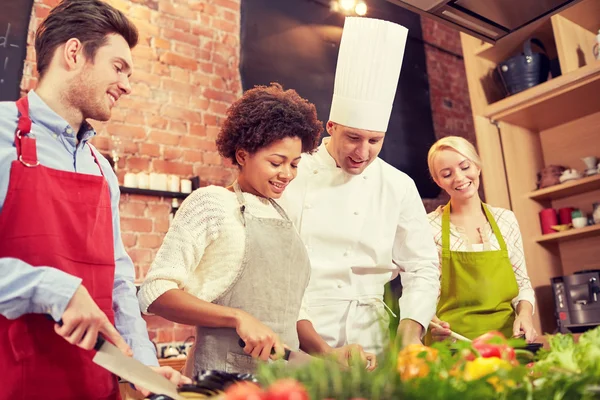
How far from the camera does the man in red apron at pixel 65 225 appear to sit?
94 centimetres

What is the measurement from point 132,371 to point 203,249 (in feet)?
1.47

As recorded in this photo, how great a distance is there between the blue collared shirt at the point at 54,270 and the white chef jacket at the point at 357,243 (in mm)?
468

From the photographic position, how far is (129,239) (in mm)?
3271

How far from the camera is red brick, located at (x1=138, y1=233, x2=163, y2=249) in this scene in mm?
3312

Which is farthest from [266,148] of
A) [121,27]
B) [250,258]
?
[121,27]

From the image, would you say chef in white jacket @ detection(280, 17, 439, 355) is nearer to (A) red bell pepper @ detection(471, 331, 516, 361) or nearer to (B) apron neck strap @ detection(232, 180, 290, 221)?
(B) apron neck strap @ detection(232, 180, 290, 221)

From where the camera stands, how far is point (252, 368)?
120cm

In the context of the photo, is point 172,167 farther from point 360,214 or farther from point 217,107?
point 360,214

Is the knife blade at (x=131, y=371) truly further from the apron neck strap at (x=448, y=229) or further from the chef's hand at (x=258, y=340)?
the apron neck strap at (x=448, y=229)

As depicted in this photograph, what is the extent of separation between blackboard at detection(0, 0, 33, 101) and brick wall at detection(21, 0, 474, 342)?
0.05 meters

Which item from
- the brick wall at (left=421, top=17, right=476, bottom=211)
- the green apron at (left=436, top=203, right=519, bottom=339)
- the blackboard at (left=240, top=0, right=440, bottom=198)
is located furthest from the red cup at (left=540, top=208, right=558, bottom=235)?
the brick wall at (left=421, top=17, right=476, bottom=211)

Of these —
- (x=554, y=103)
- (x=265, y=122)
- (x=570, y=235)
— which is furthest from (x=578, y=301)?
(x=265, y=122)

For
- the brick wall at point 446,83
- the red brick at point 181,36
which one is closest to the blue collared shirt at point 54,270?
the red brick at point 181,36

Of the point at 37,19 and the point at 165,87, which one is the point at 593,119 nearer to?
the point at 165,87
